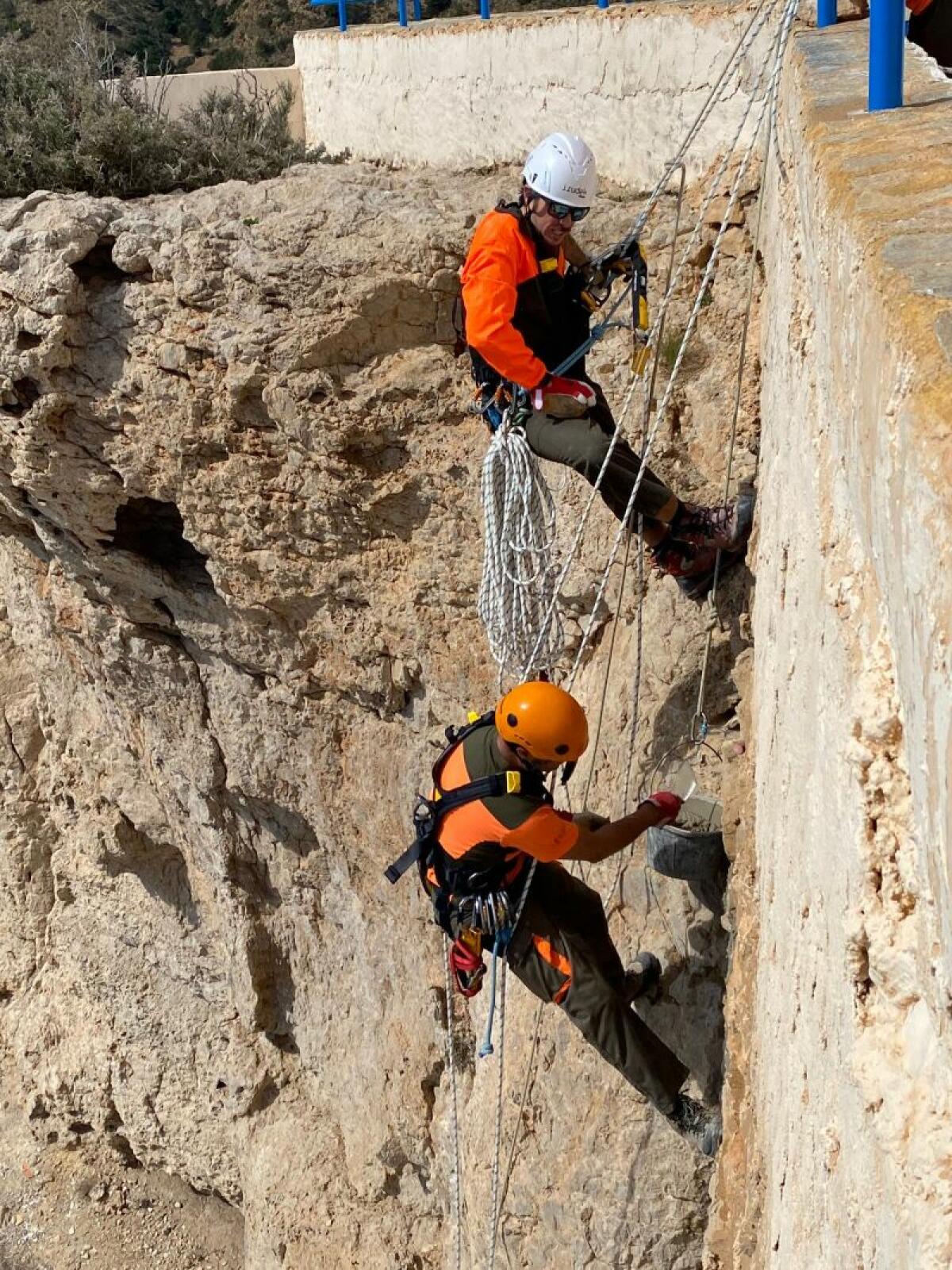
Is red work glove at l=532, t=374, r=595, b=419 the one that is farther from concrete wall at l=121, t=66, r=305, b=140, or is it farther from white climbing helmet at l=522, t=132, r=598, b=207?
concrete wall at l=121, t=66, r=305, b=140

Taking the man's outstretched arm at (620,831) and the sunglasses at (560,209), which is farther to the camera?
the sunglasses at (560,209)

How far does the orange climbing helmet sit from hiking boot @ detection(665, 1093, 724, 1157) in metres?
1.62

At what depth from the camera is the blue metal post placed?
2.19m

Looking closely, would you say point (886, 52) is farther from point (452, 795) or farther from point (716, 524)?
point (452, 795)

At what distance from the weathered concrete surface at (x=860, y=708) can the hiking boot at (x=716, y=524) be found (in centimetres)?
133

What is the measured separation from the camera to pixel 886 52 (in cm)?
228

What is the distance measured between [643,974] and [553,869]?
0.60 m

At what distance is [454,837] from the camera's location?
4113mm

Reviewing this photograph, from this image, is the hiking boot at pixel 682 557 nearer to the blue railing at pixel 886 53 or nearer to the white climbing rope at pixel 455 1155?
the white climbing rope at pixel 455 1155

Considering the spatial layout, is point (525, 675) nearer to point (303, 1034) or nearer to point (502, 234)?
point (502, 234)

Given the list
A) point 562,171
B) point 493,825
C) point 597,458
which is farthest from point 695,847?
point 562,171

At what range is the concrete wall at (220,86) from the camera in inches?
363

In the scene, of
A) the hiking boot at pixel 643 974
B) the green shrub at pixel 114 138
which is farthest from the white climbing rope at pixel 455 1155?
the green shrub at pixel 114 138

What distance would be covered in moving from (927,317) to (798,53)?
8.03 ft
